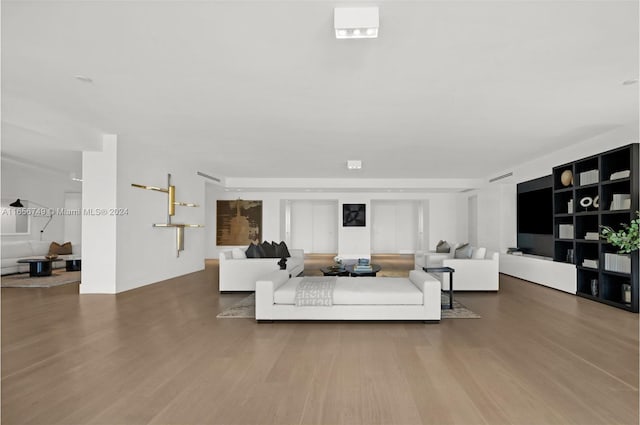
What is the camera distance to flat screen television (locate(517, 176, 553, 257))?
7.42 meters

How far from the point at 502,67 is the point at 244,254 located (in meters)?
4.84

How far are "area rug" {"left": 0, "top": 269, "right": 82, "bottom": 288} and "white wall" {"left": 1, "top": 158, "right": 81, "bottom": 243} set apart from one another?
88.8 inches

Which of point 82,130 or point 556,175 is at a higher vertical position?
point 82,130

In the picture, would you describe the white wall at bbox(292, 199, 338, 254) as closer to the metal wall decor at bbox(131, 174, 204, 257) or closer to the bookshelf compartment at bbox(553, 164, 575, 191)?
the metal wall decor at bbox(131, 174, 204, 257)

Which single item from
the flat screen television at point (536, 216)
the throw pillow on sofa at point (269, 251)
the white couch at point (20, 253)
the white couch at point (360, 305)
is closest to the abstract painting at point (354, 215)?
the flat screen television at point (536, 216)

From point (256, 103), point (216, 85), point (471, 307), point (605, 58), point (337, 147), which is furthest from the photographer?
point (337, 147)

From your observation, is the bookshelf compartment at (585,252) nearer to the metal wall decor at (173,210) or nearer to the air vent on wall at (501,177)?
the air vent on wall at (501,177)

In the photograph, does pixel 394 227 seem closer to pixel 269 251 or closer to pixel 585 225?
pixel 585 225

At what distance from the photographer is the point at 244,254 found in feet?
21.4

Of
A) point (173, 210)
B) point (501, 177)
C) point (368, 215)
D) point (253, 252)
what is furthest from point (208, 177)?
point (501, 177)

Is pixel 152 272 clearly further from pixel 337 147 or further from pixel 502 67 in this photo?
pixel 502 67

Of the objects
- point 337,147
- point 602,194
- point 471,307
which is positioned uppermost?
point 337,147

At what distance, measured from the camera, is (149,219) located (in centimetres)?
684

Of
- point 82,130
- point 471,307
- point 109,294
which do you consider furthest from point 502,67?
point 109,294
